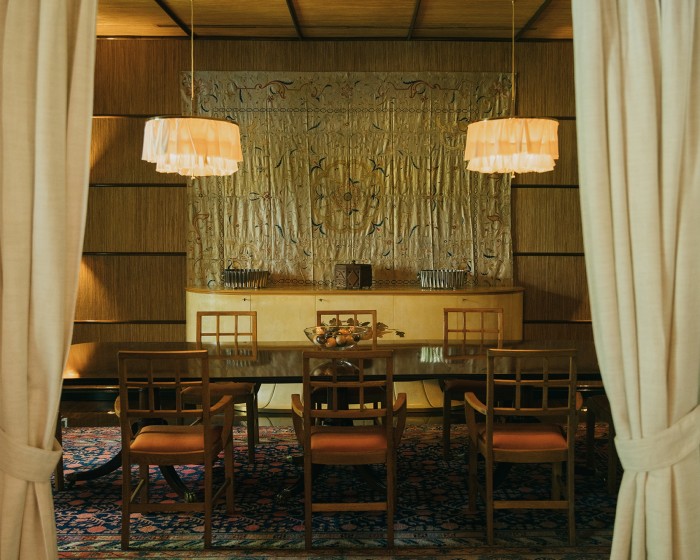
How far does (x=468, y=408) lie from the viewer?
3.80 m

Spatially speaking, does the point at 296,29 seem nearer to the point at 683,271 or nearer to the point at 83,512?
the point at 83,512

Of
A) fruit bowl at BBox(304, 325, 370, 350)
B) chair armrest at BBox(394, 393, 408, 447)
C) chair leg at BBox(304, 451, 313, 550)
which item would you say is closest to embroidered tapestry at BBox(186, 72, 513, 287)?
fruit bowl at BBox(304, 325, 370, 350)

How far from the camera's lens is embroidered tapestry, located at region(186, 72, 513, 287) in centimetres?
686

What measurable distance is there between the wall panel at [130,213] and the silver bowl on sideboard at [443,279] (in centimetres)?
236

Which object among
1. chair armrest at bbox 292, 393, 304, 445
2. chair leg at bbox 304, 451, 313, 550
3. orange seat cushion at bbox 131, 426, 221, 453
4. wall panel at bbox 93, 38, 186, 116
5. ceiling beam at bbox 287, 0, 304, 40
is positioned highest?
ceiling beam at bbox 287, 0, 304, 40

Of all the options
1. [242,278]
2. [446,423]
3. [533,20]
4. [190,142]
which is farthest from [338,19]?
[446,423]

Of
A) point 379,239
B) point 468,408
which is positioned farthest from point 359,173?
point 468,408

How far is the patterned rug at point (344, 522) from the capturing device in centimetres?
341

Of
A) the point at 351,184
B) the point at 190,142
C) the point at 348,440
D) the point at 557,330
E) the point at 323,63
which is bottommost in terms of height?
the point at 348,440

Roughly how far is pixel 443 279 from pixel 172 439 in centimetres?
350

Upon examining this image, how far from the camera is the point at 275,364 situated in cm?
415

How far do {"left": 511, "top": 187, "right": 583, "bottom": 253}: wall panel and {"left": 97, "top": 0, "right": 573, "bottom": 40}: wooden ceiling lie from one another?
1.46 m

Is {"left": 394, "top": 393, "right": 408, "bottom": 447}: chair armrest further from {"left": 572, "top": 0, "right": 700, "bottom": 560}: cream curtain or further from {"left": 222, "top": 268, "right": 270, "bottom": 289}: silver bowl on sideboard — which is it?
{"left": 222, "top": 268, "right": 270, "bottom": 289}: silver bowl on sideboard

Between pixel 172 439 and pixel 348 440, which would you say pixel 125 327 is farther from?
pixel 348 440
